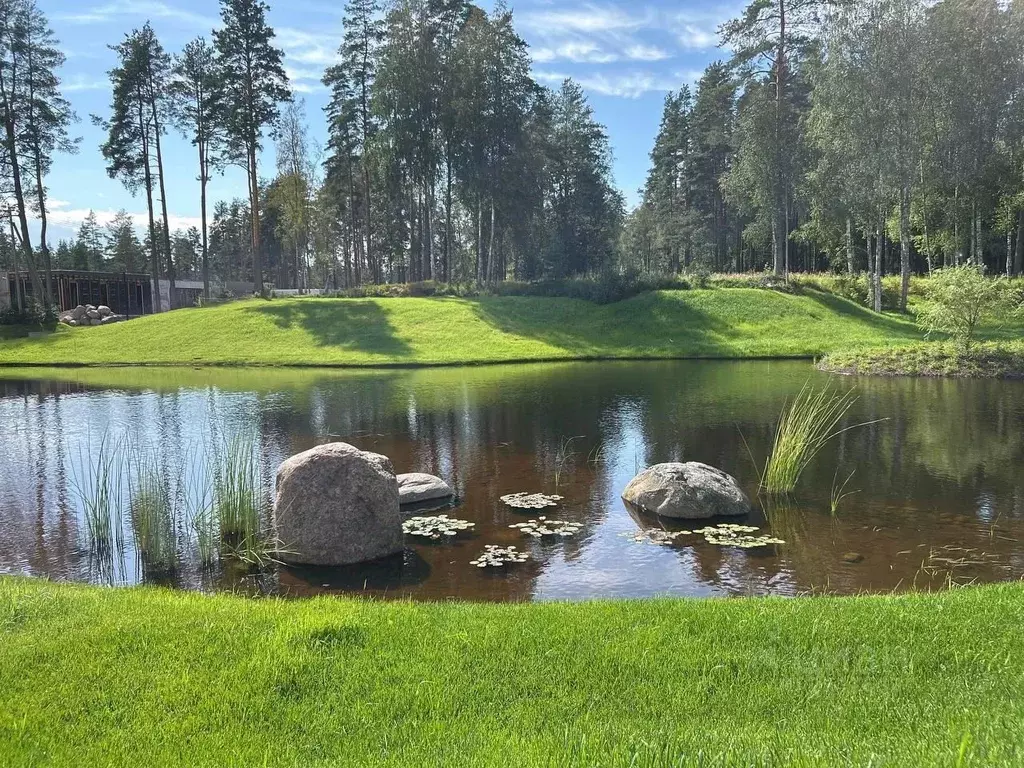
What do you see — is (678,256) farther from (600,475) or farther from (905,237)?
(600,475)

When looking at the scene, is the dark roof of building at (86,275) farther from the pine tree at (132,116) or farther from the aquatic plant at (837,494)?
the aquatic plant at (837,494)

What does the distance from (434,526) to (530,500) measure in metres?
1.68

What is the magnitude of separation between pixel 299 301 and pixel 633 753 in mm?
39933

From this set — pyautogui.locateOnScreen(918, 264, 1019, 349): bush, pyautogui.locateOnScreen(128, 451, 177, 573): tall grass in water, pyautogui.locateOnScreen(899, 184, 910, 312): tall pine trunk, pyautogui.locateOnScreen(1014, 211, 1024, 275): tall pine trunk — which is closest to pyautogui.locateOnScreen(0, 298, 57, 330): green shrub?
pyautogui.locateOnScreen(128, 451, 177, 573): tall grass in water

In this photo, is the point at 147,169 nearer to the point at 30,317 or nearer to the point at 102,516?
the point at 30,317

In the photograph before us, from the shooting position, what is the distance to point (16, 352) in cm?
3369

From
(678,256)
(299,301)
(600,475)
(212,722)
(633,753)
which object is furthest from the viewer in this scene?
(678,256)

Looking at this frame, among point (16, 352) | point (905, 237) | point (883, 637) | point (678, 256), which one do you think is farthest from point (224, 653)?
point (678, 256)

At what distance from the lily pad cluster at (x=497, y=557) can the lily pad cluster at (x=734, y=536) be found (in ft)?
7.76

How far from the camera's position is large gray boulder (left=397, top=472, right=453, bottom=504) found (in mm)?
10531

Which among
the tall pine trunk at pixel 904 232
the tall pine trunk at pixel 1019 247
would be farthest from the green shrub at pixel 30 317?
the tall pine trunk at pixel 1019 247

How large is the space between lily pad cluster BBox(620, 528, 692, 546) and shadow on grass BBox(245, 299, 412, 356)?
78.2 feet

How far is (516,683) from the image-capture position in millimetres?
4188

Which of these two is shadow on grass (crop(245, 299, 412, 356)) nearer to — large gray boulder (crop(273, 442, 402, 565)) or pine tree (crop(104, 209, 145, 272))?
large gray boulder (crop(273, 442, 402, 565))
